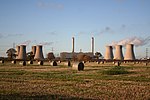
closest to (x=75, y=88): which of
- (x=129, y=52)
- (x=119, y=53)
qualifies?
(x=129, y=52)

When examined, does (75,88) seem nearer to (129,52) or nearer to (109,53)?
(129,52)

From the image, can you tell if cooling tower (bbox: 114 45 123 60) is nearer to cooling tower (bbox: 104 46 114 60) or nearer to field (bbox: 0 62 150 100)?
cooling tower (bbox: 104 46 114 60)

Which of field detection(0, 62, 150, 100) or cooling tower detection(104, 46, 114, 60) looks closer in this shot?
field detection(0, 62, 150, 100)

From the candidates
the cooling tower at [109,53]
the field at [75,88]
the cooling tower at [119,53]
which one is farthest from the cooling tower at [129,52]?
the field at [75,88]


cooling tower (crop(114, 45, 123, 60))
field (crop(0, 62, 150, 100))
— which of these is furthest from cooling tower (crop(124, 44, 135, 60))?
field (crop(0, 62, 150, 100))

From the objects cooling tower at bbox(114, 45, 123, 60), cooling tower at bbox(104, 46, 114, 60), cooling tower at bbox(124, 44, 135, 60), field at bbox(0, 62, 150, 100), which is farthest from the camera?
cooling tower at bbox(104, 46, 114, 60)

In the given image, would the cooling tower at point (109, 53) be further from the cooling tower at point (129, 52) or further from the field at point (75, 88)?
the field at point (75, 88)

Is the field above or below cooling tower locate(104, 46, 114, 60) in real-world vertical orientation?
below

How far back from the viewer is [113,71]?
2412cm

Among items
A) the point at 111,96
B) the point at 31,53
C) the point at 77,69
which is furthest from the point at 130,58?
the point at 111,96

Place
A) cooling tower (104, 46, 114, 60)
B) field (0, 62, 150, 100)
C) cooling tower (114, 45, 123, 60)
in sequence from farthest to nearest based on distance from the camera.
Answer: cooling tower (104, 46, 114, 60) < cooling tower (114, 45, 123, 60) < field (0, 62, 150, 100)

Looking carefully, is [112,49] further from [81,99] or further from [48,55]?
[81,99]

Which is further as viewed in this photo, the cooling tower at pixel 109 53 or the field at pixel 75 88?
the cooling tower at pixel 109 53

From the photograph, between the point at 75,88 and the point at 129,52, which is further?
the point at 129,52
